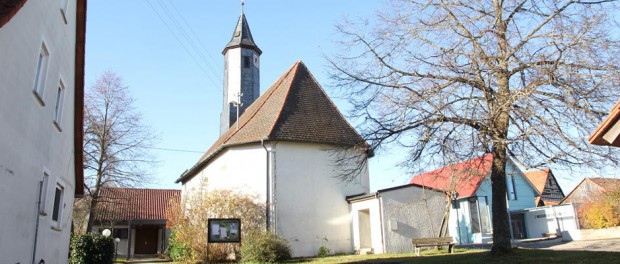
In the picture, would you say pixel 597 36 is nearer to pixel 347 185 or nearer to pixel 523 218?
pixel 347 185

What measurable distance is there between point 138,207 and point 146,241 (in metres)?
2.92

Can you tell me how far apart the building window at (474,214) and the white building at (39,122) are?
83.5ft

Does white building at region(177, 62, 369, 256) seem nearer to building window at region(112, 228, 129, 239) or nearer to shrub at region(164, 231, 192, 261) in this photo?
shrub at region(164, 231, 192, 261)

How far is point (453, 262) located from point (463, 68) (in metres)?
5.03

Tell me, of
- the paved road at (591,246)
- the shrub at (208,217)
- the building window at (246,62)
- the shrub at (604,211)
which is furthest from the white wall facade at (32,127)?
the shrub at (604,211)

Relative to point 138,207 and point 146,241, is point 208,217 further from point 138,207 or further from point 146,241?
point 146,241

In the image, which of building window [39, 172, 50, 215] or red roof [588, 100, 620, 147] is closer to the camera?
red roof [588, 100, 620, 147]

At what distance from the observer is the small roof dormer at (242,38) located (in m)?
33.9

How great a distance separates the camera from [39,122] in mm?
9391

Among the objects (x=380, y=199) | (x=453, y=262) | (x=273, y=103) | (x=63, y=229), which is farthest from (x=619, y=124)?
(x=273, y=103)

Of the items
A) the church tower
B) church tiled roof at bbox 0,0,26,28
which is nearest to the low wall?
the church tower

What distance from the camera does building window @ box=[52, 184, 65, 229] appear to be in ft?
40.2

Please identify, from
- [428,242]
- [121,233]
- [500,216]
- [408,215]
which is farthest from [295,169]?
[121,233]

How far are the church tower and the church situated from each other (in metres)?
8.62
